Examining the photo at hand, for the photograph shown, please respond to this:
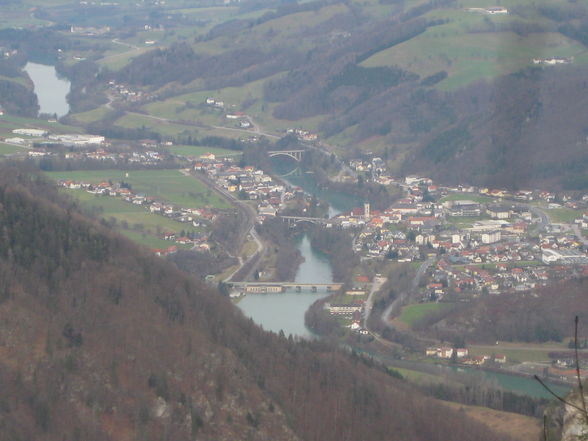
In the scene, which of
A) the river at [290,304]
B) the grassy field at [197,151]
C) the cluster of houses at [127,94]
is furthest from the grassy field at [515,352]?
the cluster of houses at [127,94]

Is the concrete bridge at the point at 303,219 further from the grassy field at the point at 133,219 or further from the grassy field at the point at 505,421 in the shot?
the grassy field at the point at 505,421

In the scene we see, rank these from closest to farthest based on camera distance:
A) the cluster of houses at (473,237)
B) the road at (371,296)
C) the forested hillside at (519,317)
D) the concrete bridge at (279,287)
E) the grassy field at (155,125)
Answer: the forested hillside at (519,317), the road at (371,296), the concrete bridge at (279,287), the cluster of houses at (473,237), the grassy field at (155,125)

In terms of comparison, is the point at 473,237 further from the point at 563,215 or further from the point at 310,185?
the point at 310,185

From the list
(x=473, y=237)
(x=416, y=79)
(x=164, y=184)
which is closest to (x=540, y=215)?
(x=473, y=237)

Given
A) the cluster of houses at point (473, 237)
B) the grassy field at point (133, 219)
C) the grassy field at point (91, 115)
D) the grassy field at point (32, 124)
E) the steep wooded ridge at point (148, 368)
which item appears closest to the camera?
the steep wooded ridge at point (148, 368)

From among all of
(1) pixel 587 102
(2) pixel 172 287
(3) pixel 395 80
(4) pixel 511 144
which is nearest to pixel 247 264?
(2) pixel 172 287

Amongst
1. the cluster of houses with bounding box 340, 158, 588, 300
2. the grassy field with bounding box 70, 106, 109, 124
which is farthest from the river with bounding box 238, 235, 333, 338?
the grassy field with bounding box 70, 106, 109, 124

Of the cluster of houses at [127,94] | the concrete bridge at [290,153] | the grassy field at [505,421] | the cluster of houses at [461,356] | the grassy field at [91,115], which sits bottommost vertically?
the grassy field at [505,421]
